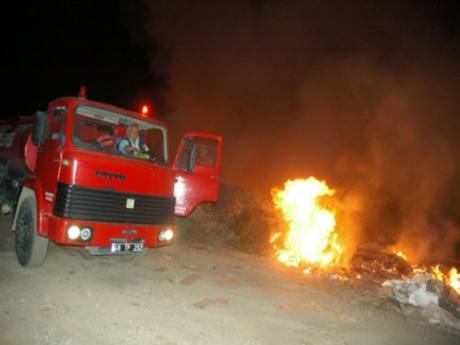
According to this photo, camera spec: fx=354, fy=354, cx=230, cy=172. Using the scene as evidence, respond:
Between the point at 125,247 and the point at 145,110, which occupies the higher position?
the point at 145,110

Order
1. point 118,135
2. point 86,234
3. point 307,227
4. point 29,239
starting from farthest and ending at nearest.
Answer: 1. point 307,227
2. point 118,135
3. point 29,239
4. point 86,234

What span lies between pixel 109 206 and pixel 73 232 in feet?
1.94

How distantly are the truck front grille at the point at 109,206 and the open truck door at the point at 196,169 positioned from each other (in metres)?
0.54

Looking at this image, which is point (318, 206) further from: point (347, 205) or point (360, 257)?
point (347, 205)

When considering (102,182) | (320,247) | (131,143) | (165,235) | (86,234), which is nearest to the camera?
(86,234)

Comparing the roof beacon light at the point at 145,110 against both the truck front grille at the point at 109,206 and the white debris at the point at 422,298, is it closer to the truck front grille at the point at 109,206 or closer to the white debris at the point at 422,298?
the truck front grille at the point at 109,206

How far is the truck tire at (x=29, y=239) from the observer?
17.6 ft

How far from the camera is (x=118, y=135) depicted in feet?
20.2

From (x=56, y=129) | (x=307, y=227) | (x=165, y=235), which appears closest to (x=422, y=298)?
(x=307, y=227)

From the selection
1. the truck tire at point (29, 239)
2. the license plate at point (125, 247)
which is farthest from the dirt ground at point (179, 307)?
the license plate at point (125, 247)

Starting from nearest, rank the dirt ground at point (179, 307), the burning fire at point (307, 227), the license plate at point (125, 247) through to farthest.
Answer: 1. the dirt ground at point (179, 307)
2. the license plate at point (125, 247)
3. the burning fire at point (307, 227)

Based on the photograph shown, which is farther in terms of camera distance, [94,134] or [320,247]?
[320,247]

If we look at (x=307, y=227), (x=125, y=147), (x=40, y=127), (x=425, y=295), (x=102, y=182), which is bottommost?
(x=425, y=295)

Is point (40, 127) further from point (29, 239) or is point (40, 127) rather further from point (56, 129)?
point (29, 239)
